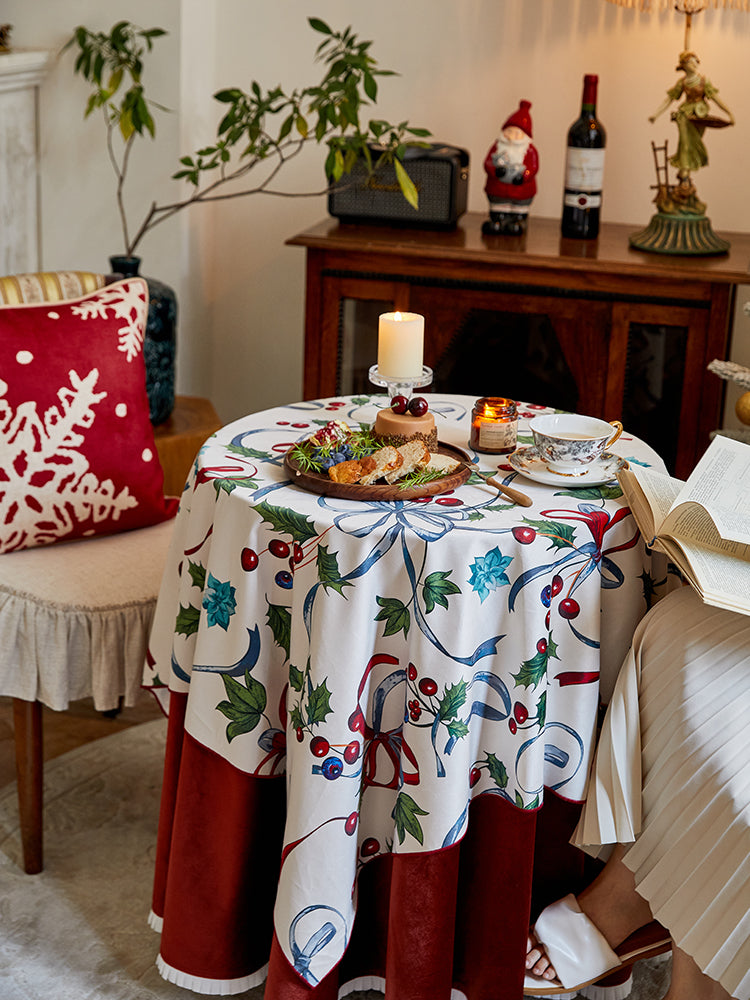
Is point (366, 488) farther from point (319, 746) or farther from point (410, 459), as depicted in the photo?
point (319, 746)

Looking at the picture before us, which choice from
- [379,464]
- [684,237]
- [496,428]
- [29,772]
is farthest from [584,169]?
[29,772]

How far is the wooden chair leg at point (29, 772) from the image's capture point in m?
1.78

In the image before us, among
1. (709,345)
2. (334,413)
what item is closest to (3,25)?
(334,413)

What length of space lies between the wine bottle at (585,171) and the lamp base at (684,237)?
169 millimetres

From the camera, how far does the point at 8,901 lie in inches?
70.3

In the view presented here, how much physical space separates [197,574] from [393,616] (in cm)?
30

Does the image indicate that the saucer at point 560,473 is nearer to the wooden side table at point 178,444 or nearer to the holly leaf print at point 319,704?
the holly leaf print at point 319,704

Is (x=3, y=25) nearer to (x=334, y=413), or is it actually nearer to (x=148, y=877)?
(x=334, y=413)

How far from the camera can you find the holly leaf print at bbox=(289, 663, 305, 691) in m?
1.40

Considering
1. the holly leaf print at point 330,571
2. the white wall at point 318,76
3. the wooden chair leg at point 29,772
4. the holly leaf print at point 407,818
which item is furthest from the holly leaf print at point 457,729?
the white wall at point 318,76

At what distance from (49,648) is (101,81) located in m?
1.65

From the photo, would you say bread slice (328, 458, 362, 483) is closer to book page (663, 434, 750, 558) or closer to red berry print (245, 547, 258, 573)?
red berry print (245, 547, 258, 573)

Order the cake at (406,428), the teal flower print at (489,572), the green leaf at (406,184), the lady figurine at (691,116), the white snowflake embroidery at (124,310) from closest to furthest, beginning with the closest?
the teal flower print at (489,572)
the cake at (406,428)
the white snowflake embroidery at (124,310)
the green leaf at (406,184)
the lady figurine at (691,116)

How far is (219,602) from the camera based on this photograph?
1.45 m
